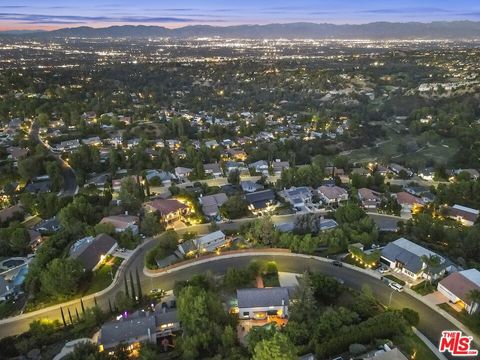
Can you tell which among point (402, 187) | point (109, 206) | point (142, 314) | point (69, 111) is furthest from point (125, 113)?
point (142, 314)

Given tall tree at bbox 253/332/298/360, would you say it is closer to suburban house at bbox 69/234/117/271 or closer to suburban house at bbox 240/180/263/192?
suburban house at bbox 69/234/117/271

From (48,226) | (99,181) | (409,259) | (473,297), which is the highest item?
(473,297)

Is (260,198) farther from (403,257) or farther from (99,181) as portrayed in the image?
(99,181)

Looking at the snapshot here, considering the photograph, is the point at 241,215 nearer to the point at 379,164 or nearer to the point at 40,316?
the point at 40,316

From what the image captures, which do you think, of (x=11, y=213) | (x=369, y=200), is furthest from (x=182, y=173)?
(x=369, y=200)

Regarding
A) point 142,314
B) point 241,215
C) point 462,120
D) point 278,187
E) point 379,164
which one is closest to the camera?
point 142,314

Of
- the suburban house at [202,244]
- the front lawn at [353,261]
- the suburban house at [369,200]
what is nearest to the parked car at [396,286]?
the front lawn at [353,261]
